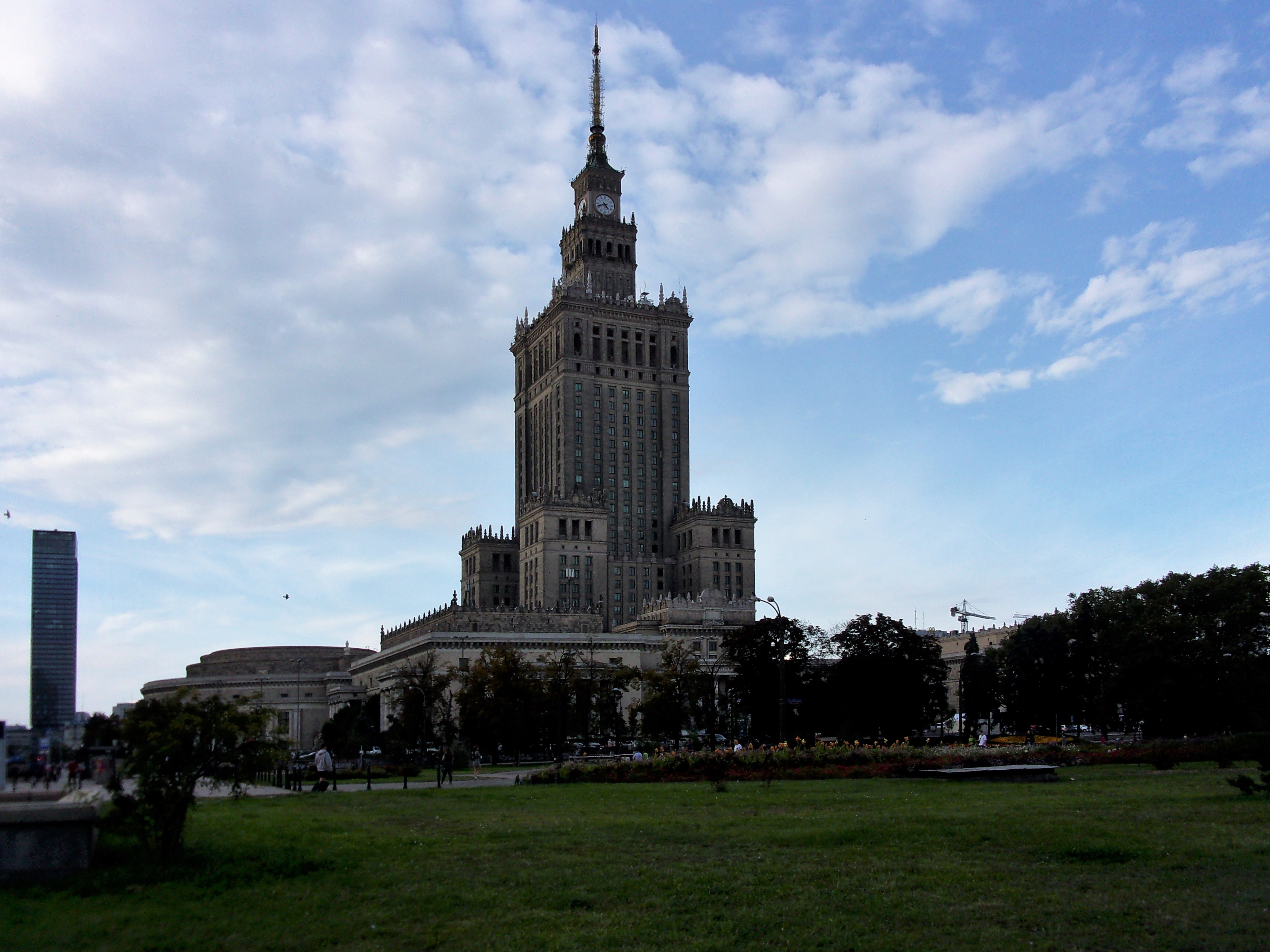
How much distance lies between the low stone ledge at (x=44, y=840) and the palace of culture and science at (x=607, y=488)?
13001 cm

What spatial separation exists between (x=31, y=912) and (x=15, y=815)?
6.93 feet

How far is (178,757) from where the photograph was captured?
21.7 meters

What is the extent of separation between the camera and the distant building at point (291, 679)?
558 ft

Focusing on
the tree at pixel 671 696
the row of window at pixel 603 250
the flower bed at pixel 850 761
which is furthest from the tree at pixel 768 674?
the row of window at pixel 603 250

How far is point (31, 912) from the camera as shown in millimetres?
17484

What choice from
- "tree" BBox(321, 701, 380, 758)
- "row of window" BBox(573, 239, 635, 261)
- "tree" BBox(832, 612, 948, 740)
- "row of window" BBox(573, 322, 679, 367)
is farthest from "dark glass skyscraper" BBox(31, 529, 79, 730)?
"row of window" BBox(573, 239, 635, 261)

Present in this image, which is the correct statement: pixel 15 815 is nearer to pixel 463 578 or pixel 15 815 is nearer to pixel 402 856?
pixel 402 856

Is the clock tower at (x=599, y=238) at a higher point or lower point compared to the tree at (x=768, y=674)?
higher

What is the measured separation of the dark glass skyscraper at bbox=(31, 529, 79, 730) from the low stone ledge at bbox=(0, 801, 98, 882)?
8990cm

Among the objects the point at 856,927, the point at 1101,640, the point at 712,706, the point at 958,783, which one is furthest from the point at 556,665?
the point at 856,927

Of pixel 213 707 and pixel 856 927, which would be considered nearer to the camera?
pixel 856 927

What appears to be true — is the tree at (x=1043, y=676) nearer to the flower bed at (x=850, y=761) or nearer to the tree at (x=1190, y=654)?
the tree at (x=1190, y=654)

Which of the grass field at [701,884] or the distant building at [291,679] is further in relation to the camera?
the distant building at [291,679]

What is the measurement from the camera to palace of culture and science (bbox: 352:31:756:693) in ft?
527
